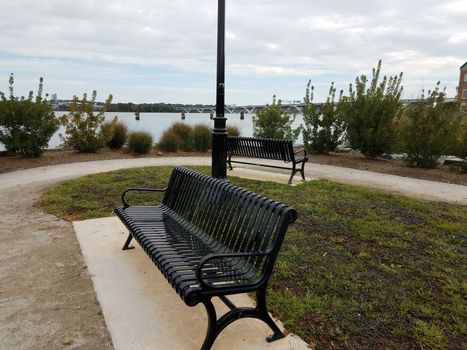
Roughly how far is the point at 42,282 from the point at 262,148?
6.08 metres

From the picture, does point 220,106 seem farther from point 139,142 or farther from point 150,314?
point 139,142

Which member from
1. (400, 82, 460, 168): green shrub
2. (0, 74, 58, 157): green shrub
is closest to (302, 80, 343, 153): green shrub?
(400, 82, 460, 168): green shrub

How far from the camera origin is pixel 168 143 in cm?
1313

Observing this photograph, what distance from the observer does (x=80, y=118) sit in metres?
11.7

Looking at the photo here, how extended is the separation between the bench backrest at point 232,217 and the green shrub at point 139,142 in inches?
323

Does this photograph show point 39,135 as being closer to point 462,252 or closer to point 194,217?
point 194,217

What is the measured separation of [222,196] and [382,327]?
1654 mm

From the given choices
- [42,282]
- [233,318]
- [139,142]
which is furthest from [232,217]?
[139,142]

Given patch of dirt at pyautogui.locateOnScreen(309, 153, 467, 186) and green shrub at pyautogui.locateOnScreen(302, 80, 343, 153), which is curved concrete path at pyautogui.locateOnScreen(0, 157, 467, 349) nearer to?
patch of dirt at pyautogui.locateOnScreen(309, 153, 467, 186)

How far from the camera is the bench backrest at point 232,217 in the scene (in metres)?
2.65

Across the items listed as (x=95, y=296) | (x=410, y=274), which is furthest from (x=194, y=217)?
(x=410, y=274)

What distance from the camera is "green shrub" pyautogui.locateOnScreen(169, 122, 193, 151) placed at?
13508mm

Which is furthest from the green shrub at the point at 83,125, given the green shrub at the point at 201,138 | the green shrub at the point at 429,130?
the green shrub at the point at 429,130

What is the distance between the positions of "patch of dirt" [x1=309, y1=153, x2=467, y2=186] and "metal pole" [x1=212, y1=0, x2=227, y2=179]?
642cm
